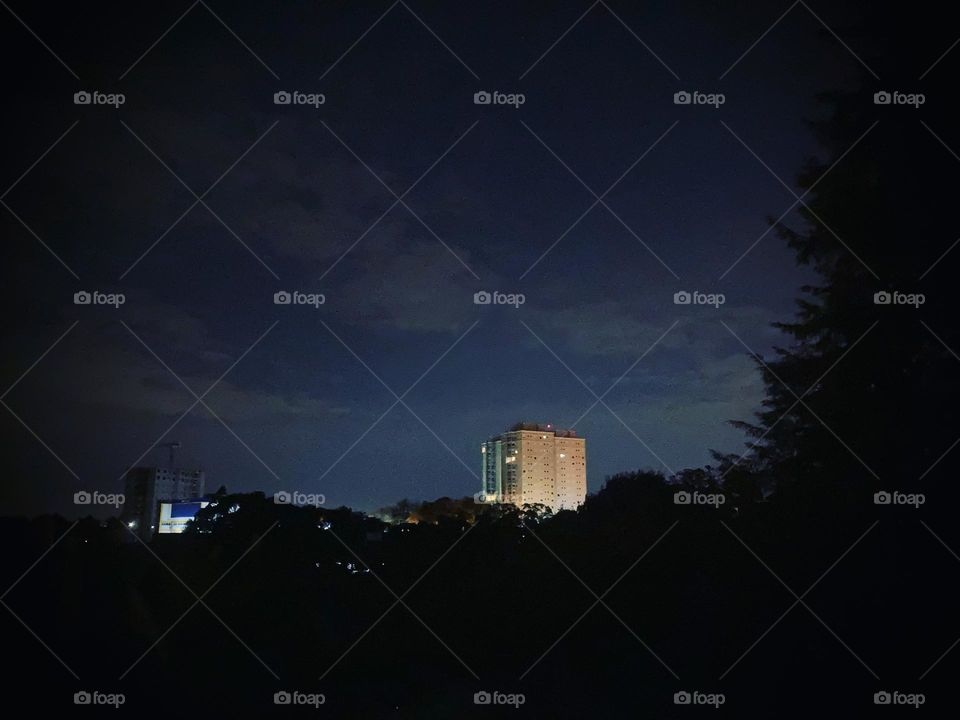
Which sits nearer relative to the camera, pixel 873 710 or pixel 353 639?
pixel 873 710

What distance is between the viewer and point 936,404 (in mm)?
8227

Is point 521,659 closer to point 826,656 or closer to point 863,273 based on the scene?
point 826,656

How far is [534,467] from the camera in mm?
10023

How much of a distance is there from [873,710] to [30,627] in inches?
330

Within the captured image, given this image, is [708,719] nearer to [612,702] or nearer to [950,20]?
[612,702]

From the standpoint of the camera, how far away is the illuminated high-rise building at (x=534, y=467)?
9766mm

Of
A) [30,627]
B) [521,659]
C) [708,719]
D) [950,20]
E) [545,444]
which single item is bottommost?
[708,719]

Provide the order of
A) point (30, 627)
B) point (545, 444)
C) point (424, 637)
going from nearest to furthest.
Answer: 1. point (30, 627)
2. point (424, 637)
3. point (545, 444)

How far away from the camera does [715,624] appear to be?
7441 mm

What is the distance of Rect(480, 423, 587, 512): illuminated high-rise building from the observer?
9766 mm

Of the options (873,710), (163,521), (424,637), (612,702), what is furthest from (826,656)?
Result: (163,521)

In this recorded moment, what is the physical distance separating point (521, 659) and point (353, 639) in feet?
6.09

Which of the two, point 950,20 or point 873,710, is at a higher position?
point 950,20

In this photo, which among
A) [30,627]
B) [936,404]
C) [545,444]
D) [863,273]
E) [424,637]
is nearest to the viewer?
[30,627]
